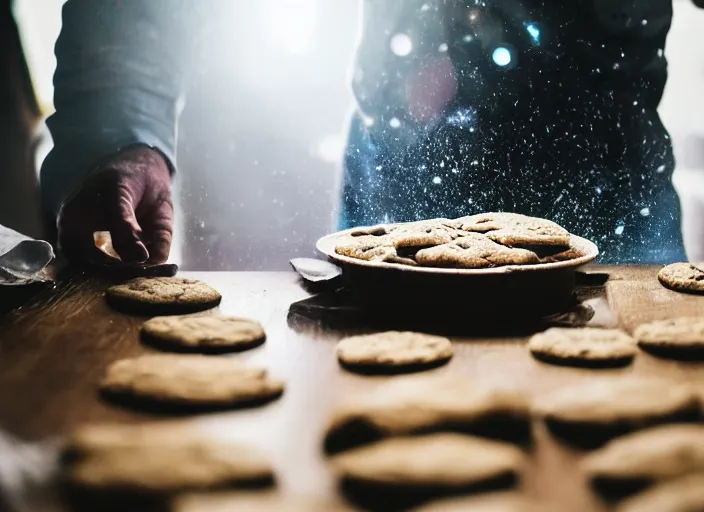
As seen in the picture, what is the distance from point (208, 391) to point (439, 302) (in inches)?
23.2

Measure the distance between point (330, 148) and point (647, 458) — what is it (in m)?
2.09

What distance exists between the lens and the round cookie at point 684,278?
1543 millimetres

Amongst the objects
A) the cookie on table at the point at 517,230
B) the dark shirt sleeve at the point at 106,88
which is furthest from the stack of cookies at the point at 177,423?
the dark shirt sleeve at the point at 106,88

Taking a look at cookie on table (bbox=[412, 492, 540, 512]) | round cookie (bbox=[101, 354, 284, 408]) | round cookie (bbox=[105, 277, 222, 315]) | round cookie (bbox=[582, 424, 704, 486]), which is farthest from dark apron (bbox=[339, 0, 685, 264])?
cookie on table (bbox=[412, 492, 540, 512])

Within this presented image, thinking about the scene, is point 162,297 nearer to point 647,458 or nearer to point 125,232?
point 125,232

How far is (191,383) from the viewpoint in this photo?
0.87 meters

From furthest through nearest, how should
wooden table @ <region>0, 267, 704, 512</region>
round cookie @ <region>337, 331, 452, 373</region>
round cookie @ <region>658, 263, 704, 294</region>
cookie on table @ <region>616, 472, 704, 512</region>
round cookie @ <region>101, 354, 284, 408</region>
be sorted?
round cookie @ <region>658, 263, 704, 294</region>
round cookie @ <region>337, 331, 452, 373</region>
round cookie @ <region>101, 354, 284, 408</region>
wooden table @ <region>0, 267, 704, 512</region>
cookie on table @ <region>616, 472, 704, 512</region>

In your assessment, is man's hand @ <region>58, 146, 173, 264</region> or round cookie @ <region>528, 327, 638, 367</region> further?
man's hand @ <region>58, 146, 173, 264</region>

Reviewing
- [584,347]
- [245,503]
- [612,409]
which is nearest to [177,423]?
[245,503]

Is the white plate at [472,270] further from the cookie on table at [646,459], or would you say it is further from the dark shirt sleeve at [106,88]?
the dark shirt sleeve at [106,88]

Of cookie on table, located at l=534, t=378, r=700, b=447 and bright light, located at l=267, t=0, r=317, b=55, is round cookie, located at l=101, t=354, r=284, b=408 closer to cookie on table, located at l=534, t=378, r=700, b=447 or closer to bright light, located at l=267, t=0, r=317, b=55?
cookie on table, located at l=534, t=378, r=700, b=447

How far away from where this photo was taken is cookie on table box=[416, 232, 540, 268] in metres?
1.28

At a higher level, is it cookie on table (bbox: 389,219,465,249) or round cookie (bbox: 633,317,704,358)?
cookie on table (bbox: 389,219,465,249)

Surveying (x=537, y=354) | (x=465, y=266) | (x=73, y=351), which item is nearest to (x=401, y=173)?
(x=465, y=266)
